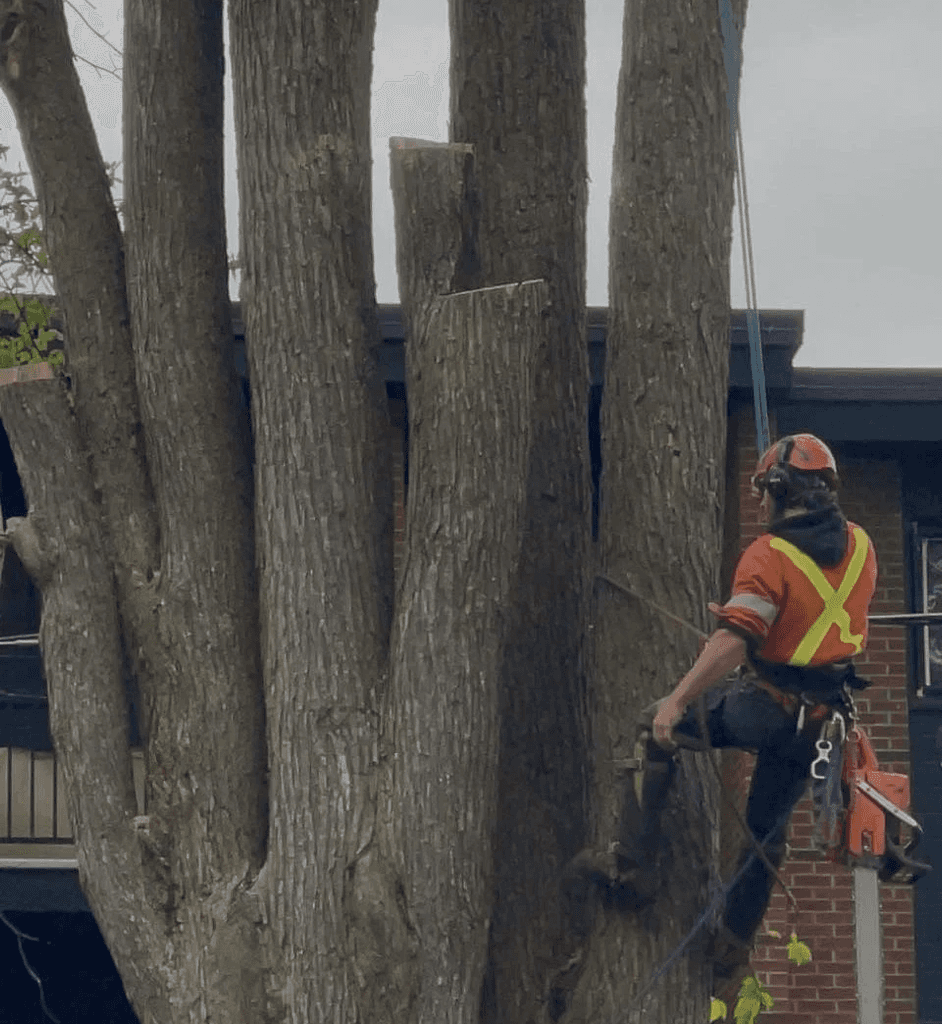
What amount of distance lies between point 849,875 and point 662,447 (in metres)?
5.66

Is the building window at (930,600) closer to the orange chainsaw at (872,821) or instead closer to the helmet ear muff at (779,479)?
the orange chainsaw at (872,821)

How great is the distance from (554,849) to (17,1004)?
7553 mm

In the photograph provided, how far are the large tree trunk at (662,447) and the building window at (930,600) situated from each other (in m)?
5.82

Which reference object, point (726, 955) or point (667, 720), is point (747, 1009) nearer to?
point (726, 955)

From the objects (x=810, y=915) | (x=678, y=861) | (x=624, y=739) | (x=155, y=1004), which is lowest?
(x=810, y=915)

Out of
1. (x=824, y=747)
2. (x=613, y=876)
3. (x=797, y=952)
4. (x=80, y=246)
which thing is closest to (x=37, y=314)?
(x=80, y=246)

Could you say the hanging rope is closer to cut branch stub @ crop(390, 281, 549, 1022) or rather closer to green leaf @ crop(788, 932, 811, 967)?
cut branch stub @ crop(390, 281, 549, 1022)

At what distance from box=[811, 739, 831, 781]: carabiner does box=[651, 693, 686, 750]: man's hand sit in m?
0.53

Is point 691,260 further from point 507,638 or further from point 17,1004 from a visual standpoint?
point 17,1004

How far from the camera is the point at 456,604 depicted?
5707mm

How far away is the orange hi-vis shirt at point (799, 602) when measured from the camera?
6.03 metres

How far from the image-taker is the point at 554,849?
20.6ft

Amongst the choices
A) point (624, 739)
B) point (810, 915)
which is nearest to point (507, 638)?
point (624, 739)

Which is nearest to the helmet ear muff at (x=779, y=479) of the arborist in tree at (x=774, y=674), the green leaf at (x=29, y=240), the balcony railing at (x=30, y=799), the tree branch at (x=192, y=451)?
the arborist in tree at (x=774, y=674)
